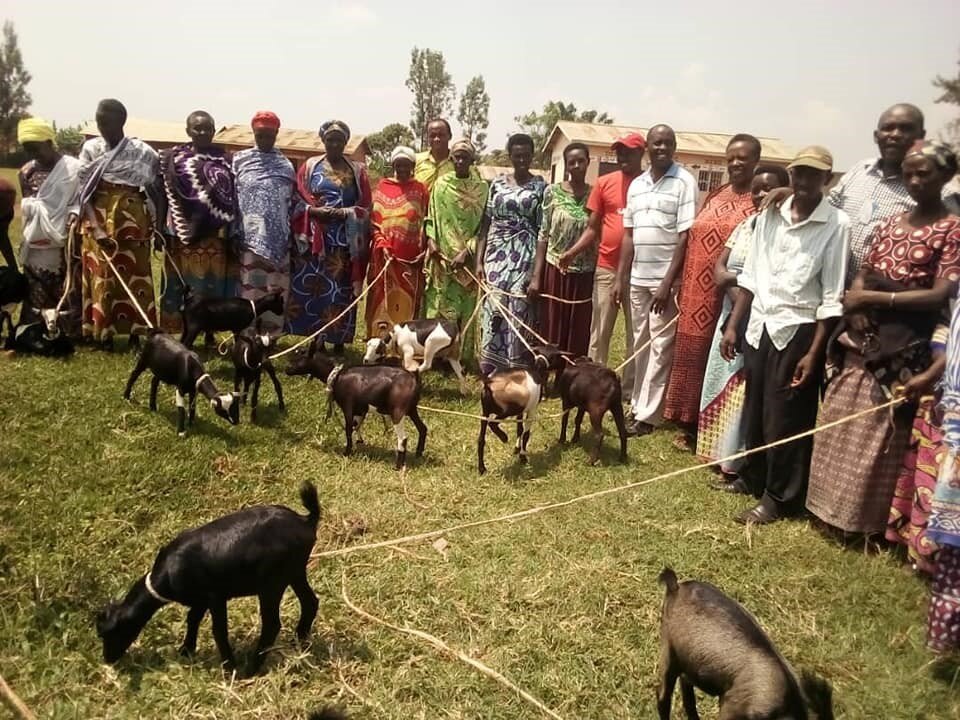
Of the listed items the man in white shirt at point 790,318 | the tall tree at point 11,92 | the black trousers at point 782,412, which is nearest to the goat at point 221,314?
the man in white shirt at point 790,318

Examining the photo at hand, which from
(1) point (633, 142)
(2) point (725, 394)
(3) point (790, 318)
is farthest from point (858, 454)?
(1) point (633, 142)

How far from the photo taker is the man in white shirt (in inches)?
181

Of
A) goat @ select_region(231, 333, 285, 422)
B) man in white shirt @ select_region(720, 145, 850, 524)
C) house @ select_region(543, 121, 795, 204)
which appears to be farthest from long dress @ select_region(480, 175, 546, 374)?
house @ select_region(543, 121, 795, 204)

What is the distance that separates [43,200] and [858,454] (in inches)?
306

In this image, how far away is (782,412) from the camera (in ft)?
16.4

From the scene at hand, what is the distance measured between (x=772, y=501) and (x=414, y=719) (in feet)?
10.5

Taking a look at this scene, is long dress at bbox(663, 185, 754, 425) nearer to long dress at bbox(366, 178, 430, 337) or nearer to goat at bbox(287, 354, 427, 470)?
goat at bbox(287, 354, 427, 470)

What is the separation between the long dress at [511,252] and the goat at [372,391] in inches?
81.6

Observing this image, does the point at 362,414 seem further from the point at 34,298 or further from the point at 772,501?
the point at 34,298

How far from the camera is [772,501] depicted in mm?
5168

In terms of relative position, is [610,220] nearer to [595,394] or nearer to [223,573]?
[595,394]

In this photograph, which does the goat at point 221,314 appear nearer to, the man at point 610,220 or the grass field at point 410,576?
the grass field at point 410,576

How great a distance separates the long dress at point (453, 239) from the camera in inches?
305

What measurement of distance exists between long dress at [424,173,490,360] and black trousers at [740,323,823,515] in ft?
11.7
